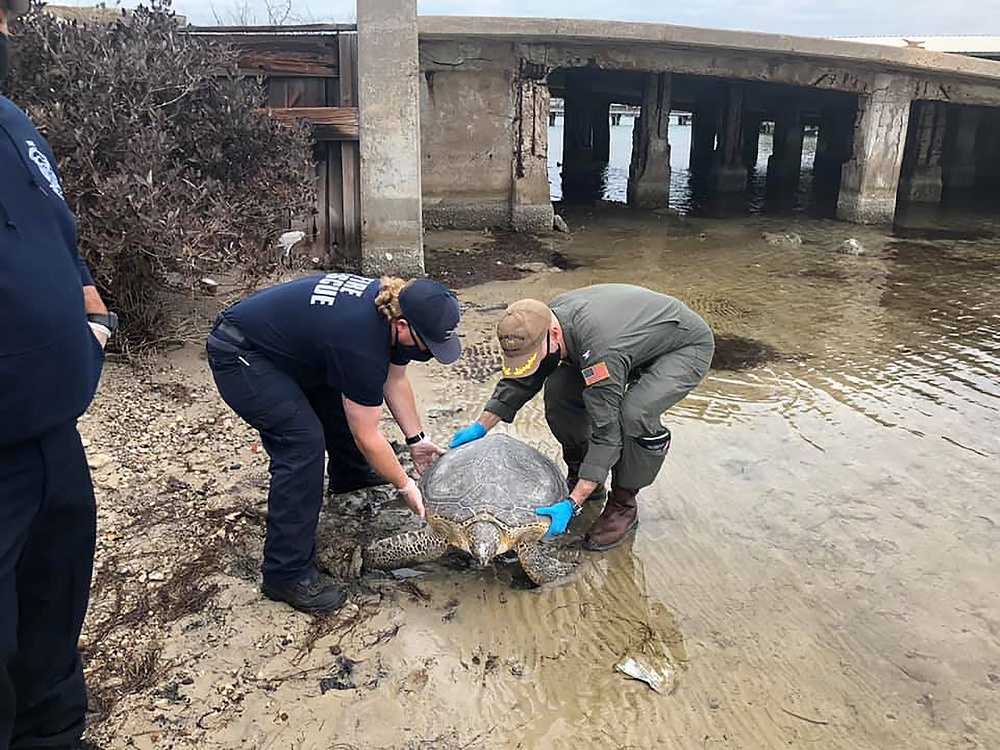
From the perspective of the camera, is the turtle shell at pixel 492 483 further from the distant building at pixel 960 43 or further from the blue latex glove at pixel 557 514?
the distant building at pixel 960 43

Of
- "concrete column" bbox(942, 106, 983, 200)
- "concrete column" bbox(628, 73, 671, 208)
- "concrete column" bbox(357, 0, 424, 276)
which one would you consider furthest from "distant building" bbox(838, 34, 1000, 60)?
"concrete column" bbox(357, 0, 424, 276)

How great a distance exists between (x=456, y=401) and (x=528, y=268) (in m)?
4.59

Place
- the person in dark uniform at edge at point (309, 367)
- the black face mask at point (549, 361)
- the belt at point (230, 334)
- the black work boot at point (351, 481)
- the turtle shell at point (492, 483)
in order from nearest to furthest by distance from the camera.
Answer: the person in dark uniform at edge at point (309, 367), the belt at point (230, 334), the turtle shell at point (492, 483), the black face mask at point (549, 361), the black work boot at point (351, 481)

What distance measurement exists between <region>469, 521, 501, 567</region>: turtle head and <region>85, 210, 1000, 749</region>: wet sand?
0.86 feet

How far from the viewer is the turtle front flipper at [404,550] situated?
378 cm

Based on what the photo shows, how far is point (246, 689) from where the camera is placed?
119 inches

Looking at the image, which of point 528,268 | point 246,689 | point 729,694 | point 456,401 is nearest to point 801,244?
point 528,268

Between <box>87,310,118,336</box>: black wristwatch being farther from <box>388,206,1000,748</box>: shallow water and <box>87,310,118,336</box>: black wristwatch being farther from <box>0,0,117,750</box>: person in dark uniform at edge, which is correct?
<box>388,206,1000,748</box>: shallow water

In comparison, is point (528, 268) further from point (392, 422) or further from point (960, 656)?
point (960, 656)

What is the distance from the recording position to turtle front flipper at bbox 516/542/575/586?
3.80m

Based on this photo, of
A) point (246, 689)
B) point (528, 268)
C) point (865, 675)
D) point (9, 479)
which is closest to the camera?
point (9, 479)

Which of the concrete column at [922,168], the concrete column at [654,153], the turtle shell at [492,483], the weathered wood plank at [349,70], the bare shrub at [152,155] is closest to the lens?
the turtle shell at [492,483]

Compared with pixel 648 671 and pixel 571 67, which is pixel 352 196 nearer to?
pixel 571 67

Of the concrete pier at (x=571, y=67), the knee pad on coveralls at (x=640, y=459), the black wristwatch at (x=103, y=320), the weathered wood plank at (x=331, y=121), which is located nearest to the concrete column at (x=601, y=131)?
the concrete pier at (x=571, y=67)
